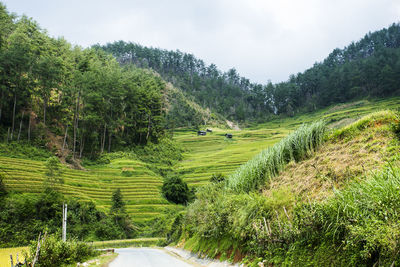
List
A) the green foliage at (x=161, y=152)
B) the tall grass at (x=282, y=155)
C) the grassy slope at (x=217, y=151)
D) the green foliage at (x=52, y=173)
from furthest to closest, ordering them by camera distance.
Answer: the green foliage at (x=161, y=152), the grassy slope at (x=217, y=151), the green foliage at (x=52, y=173), the tall grass at (x=282, y=155)

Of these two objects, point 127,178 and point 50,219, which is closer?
point 50,219

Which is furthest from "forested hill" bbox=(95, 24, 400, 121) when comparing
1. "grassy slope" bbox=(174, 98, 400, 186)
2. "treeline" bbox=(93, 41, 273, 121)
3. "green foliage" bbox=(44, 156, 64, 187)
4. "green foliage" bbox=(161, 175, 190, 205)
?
"green foliage" bbox=(44, 156, 64, 187)

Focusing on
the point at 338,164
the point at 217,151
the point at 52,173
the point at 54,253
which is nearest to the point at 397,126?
the point at 338,164

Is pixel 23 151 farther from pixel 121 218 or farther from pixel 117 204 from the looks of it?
pixel 121 218

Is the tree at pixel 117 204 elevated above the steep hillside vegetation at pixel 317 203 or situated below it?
below

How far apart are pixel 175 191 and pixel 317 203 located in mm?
39479

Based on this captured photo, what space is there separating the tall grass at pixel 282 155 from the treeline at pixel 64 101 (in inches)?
1701

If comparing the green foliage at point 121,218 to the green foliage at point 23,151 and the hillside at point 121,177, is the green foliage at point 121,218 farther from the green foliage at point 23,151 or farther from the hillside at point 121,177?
the green foliage at point 23,151

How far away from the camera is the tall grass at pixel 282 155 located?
10.3 meters

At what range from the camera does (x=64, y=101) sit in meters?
54.7

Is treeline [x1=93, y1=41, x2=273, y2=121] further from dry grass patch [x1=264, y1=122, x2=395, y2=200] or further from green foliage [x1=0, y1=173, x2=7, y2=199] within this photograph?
dry grass patch [x1=264, y1=122, x2=395, y2=200]

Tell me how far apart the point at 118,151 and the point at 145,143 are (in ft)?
29.1

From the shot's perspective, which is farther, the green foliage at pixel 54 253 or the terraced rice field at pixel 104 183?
the terraced rice field at pixel 104 183

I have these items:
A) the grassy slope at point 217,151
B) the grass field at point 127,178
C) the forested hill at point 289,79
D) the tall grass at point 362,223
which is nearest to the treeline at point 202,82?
the forested hill at point 289,79
